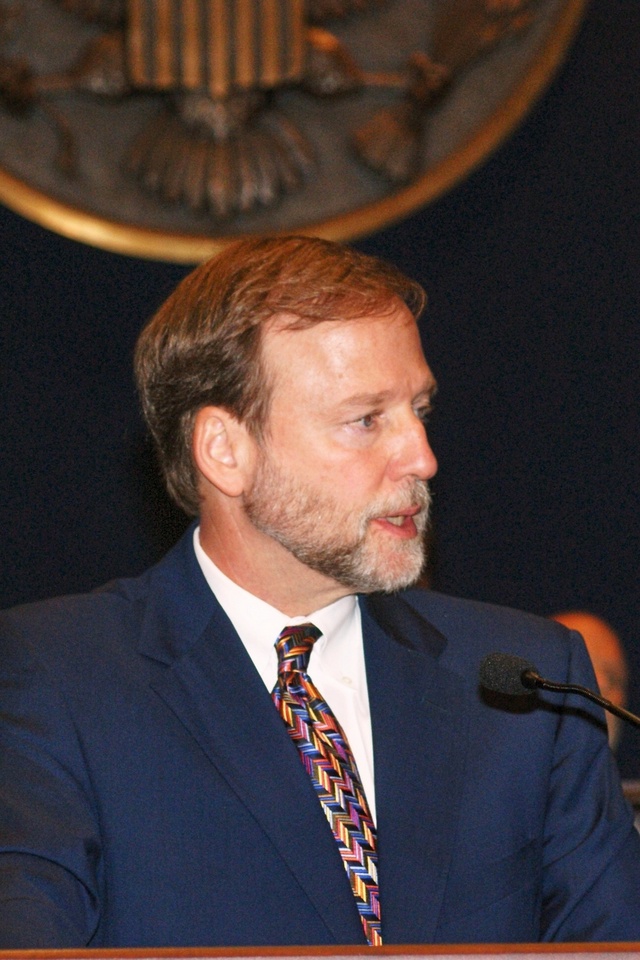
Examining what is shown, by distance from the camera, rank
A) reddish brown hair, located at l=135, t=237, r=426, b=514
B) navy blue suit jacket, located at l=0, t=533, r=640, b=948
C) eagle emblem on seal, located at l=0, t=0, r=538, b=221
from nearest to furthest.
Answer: navy blue suit jacket, located at l=0, t=533, r=640, b=948, reddish brown hair, located at l=135, t=237, r=426, b=514, eagle emblem on seal, located at l=0, t=0, r=538, b=221

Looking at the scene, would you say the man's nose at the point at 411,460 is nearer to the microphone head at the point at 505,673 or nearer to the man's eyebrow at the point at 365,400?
the man's eyebrow at the point at 365,400

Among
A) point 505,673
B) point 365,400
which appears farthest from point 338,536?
point 505,673

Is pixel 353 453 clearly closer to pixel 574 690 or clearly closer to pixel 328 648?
pixel 328 648

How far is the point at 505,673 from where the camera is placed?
70.0 inches

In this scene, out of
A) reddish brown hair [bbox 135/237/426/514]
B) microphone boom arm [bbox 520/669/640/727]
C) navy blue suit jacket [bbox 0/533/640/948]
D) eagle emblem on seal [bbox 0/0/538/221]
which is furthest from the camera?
eagle emblem on seal [bbox 0/0/538/221]

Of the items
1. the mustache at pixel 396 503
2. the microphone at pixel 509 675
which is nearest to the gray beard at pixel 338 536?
the mustache at pixel 396 503

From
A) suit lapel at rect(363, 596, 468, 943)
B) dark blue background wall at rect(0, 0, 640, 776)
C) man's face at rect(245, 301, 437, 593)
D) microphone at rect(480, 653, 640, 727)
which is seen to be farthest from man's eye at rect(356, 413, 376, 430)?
dark blue background wall at rect(0, 0, 640, 776)

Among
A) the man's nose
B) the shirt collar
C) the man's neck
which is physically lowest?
the shirt collar

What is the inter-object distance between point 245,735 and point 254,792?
92 millimetres

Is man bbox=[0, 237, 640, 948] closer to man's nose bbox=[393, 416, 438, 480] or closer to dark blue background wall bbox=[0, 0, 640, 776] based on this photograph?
man's nose bbox=[393, 416, 438, 480]

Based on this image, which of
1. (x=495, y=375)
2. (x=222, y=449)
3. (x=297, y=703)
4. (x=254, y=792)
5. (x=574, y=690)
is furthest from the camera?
(x=495, y=375)

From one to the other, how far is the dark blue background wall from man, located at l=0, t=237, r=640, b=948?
50.3 inches

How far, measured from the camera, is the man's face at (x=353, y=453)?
2.18m

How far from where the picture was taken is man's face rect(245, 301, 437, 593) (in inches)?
85.7
